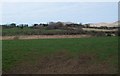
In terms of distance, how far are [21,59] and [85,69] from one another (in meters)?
4.30

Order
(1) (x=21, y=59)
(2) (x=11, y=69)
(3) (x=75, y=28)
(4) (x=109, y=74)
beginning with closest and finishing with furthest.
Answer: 1. (4) (x=109, y=74)
2. (2) (x=11, y=69)
3. (1) (x=21, y=59)
4. (3) (x=75, y=28)

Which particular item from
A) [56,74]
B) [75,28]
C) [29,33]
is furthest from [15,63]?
[75,28]

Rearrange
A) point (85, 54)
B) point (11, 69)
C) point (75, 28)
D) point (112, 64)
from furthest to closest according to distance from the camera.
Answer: point (75, 28)
point (85, 54)
point (112, 64)
point (11, 69)

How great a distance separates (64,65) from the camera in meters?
16.2

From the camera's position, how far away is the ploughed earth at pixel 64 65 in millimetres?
14805

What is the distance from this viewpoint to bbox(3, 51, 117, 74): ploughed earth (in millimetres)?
14805

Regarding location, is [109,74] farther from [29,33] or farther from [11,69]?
[29,33]

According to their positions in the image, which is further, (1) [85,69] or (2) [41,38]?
(2) [41,38]

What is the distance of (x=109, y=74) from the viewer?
13.9 meters

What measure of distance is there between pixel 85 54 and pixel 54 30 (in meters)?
16.2

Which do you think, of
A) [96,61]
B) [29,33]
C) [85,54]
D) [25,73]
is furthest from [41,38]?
[25,73]

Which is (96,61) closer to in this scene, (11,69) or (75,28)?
(11,69)

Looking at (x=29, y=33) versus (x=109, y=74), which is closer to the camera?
(x=109, y=74)

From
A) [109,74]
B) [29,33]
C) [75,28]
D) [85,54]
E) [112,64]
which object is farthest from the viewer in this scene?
A: [75,28]
